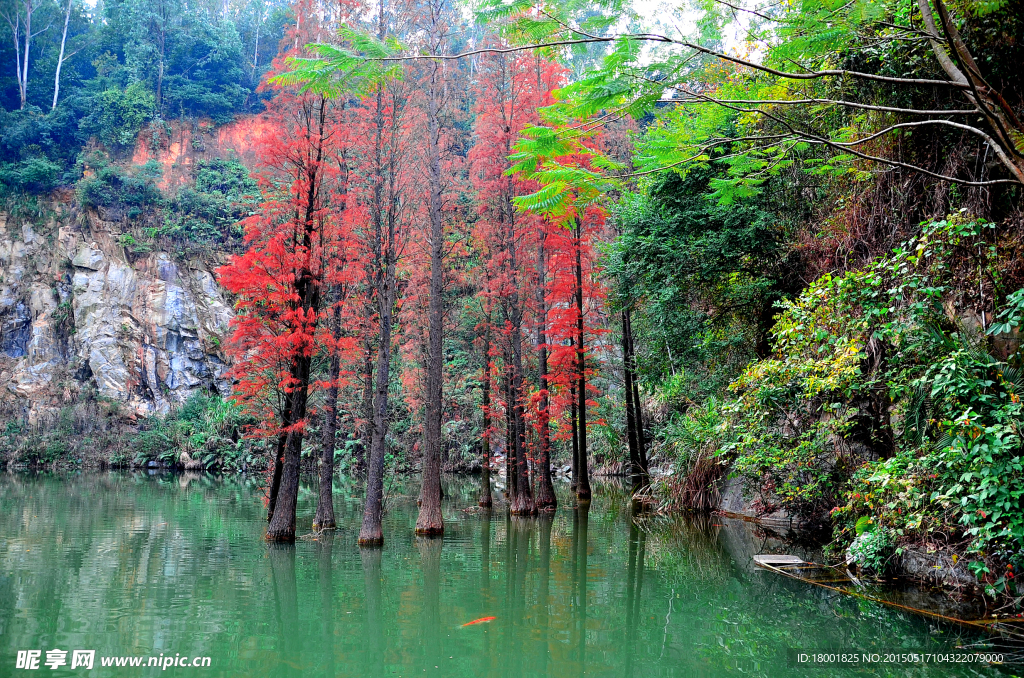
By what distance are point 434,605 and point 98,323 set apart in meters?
32.5

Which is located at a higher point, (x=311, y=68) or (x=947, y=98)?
(x=947, y=98)

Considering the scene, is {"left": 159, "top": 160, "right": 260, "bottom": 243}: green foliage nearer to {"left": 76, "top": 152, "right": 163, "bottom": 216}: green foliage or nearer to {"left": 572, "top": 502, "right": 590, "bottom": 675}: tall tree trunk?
{"left": 76, "top": 152, "right": 163, "bottom": 216}: green foliage

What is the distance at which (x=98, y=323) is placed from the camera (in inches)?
1280

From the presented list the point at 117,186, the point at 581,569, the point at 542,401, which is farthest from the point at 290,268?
the point at 117,186

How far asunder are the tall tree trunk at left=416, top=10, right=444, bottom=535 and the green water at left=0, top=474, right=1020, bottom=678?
0.79 m

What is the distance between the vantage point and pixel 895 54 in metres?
7.51

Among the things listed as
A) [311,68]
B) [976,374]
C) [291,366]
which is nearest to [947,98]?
[976,374]

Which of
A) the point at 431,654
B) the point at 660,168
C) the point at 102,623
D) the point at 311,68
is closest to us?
the point at 311,68

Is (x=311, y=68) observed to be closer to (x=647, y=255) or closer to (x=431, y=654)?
(x=431, y=654)

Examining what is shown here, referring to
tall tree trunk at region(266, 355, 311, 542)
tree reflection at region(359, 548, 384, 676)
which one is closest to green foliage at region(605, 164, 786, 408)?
tall tree trunk at region(266, 355, 311, 542)

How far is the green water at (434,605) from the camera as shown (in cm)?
563

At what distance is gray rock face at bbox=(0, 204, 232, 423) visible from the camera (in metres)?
31.9

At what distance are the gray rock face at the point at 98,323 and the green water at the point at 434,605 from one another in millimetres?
21658

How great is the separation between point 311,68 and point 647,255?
11411mm
